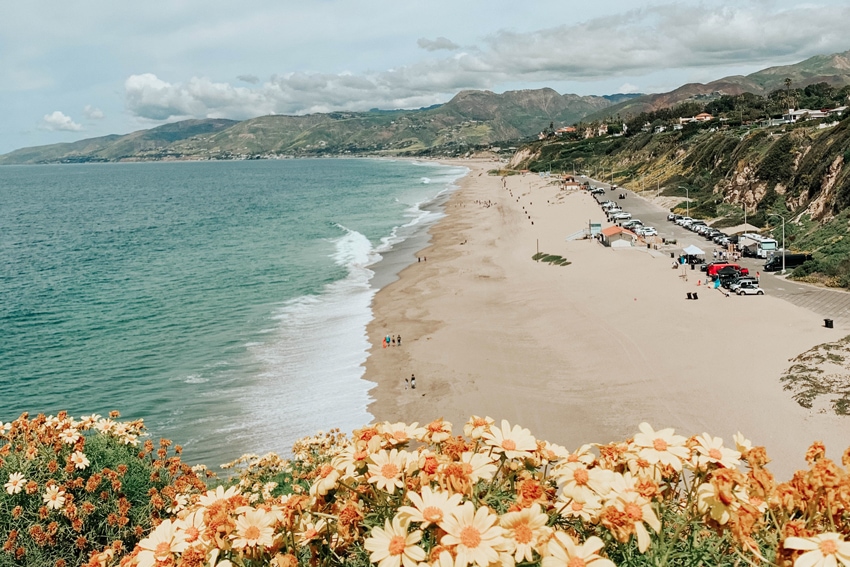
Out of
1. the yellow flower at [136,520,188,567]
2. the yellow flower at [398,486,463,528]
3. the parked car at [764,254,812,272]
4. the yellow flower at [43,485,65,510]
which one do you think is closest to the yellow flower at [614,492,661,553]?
the yellow flower at [398,486,463,528]

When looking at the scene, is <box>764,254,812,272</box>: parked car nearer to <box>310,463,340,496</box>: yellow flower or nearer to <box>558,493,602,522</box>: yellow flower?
<box>558,493,602,522</box>: yellow flower

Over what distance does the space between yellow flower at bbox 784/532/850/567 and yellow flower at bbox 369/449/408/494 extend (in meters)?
1.84

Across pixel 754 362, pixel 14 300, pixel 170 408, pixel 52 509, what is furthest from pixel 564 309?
pixel 14 300

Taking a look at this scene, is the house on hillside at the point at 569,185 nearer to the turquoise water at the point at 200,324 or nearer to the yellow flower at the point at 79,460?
the turquoise water at the point at 200,324

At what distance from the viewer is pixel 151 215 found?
10431cm

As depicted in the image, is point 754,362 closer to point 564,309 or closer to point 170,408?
point 564,309

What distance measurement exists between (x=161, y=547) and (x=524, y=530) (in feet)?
7.01

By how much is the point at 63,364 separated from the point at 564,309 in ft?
93.7

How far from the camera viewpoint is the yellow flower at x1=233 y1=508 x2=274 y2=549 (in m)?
3.13

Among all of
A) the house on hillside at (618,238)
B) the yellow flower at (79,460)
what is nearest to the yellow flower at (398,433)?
the yellow flower at (79,460)

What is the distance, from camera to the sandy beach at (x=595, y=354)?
20469 millimetres

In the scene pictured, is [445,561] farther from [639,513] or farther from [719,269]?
[719,269]

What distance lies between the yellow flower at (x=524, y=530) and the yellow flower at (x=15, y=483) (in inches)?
251

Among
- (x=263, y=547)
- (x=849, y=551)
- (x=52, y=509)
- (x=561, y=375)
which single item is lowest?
(x=561, y=375)
